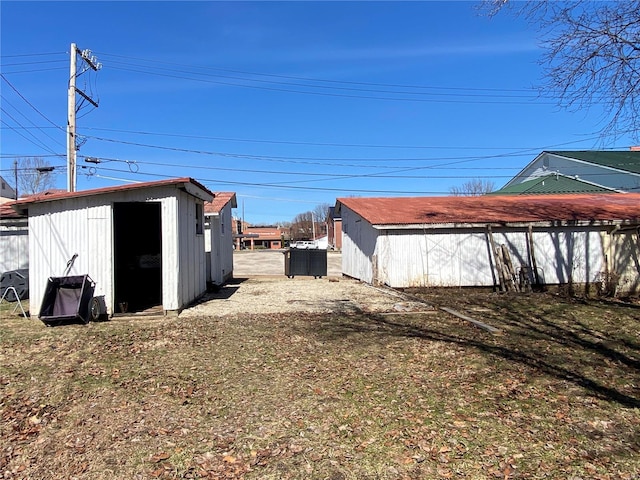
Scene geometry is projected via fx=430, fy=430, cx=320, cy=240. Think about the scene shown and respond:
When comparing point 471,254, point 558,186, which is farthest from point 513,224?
point 558,186

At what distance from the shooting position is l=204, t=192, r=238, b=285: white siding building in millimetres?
15250

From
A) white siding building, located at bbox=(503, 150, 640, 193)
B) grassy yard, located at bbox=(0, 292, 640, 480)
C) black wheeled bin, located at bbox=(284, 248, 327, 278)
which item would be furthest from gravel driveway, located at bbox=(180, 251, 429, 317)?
white siding building, located at bbox=(503, 150, 640, 193)

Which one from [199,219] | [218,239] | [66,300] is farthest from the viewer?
[218,239]

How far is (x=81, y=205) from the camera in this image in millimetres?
9086

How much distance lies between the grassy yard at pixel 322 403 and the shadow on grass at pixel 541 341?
0.12ft

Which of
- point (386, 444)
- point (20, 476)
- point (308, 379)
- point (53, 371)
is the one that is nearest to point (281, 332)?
point (308, 379)

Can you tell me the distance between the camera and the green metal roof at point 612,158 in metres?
28.7

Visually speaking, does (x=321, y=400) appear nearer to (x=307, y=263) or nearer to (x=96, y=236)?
(x=96, y=236)

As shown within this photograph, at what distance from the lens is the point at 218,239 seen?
16281mm

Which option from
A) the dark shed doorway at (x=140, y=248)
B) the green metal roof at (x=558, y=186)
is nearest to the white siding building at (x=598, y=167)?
the green metal roof at (x=558, y=186)

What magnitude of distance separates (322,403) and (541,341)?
13.5 feet

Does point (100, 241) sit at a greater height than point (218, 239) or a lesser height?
lesser

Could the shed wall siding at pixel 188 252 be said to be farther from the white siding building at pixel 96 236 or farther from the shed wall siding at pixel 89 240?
the shed wall siding at pixel 89 240

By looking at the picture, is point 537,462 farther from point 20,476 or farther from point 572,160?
point 572,160
